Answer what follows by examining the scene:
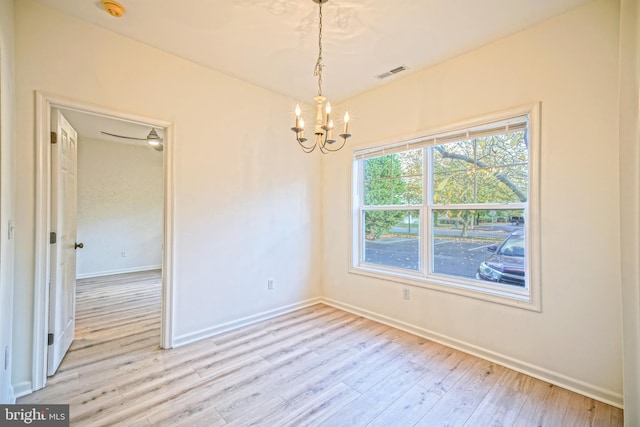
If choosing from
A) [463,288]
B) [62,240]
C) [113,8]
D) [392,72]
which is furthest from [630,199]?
[62,240]

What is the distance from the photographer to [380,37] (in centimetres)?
246

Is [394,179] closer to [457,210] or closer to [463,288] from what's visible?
[457,210]

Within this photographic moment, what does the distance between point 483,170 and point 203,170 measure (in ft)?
9.07

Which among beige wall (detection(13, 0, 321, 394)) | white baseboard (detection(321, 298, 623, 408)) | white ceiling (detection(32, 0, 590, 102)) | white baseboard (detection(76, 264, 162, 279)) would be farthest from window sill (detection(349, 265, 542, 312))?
white baseboard (detection(76, 264, 162, 279))

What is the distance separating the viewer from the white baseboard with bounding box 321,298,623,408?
200 centimetres

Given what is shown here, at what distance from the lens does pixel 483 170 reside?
2.70m

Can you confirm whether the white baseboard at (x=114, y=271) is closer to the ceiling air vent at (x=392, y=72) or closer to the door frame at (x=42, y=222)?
the door frame at (x=42, y=222)

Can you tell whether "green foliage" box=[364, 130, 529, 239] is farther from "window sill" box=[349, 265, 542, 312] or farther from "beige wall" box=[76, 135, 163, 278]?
"beige wall" box=[76, 135, 163, 278]

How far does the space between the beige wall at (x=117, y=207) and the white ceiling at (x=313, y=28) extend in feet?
14.0

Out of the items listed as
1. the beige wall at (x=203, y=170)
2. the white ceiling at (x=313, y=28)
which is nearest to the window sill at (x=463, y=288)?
the beige wall at (x=203, y=170)

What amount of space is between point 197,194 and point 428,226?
2.46 metres

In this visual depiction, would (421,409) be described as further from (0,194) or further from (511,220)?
(0,194)

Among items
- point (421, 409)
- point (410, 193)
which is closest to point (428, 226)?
point (410, 193)

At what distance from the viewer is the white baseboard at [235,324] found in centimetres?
284
